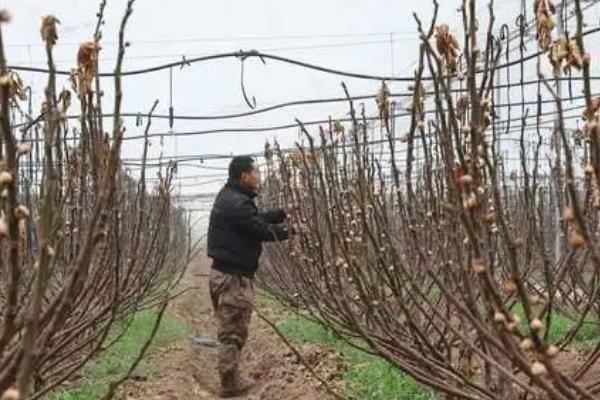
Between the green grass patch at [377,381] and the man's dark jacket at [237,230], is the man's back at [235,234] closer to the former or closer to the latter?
the man's dark jacket at [237,230]

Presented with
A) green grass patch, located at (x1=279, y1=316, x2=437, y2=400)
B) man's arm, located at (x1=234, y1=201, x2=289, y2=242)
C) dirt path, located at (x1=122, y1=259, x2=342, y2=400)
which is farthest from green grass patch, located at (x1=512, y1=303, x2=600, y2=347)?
man's arm, located at (x1=234, y1=201, x2=289, y2=242)

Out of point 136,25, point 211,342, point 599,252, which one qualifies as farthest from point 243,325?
point 136,25

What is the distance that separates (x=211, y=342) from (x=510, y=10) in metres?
8.07

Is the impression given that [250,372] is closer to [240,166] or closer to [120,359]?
[120,359]

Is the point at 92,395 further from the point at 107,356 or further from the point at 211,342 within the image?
the point at 211,342

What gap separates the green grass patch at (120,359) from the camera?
7262 millimetres

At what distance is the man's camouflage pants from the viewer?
7898 mm

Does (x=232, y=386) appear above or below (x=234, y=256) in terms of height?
below

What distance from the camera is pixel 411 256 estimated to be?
6035 mm

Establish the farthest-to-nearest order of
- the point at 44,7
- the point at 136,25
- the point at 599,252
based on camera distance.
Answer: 1. the point at 136,25
2. the point at 44,7
3. the point at 599,252

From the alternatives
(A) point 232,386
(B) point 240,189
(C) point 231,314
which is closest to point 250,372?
(A) point 232,386

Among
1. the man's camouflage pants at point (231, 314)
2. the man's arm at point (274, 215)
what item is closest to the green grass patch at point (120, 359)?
the man's camouflage pants at point (231, 314)

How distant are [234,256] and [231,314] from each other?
0.46 metres

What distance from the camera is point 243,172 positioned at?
319 inches
